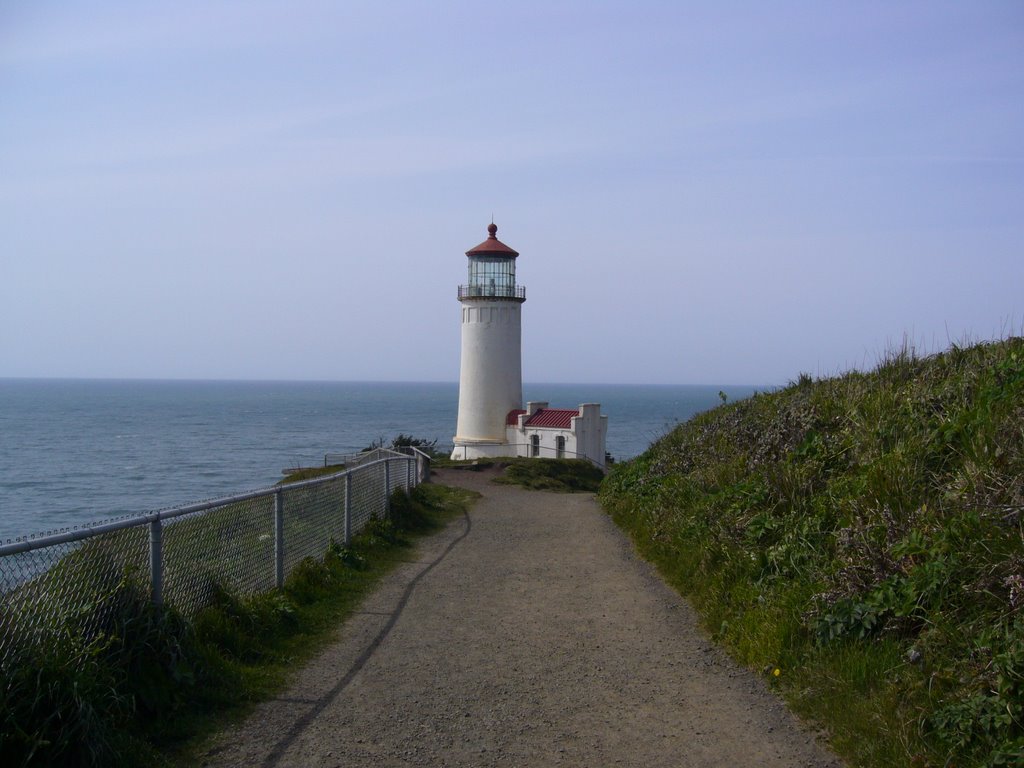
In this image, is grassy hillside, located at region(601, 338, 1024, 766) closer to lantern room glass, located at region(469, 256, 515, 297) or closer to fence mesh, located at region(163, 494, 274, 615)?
fence mesh, located at region(163, 494, 274, 615)

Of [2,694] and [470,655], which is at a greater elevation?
[2,694]

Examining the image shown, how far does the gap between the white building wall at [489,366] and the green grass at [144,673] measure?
26734mm

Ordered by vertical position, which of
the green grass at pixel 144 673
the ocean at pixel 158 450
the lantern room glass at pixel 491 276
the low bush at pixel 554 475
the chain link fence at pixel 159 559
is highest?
the lantern room glass at pixel 491 276

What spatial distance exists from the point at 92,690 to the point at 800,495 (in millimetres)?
6413

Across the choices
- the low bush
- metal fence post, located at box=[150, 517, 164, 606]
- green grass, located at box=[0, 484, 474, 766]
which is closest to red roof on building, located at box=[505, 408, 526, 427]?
the low bush

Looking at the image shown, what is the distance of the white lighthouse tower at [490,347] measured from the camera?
35.0 m

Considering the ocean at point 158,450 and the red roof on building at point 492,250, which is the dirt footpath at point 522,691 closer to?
the ocean at point 158,450

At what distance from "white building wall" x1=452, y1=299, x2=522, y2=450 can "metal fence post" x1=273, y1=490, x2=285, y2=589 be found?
26.2 meters

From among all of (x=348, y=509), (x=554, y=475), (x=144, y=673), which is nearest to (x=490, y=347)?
(x=554, y=475)

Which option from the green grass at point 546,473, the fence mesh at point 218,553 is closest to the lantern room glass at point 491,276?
the green grass at point 546,473

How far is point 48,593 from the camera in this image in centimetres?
500

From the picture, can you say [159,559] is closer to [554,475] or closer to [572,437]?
[554,475]

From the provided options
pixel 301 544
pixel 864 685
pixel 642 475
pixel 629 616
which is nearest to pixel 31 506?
pixel 642 475

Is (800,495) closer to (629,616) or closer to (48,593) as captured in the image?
(629,616)
